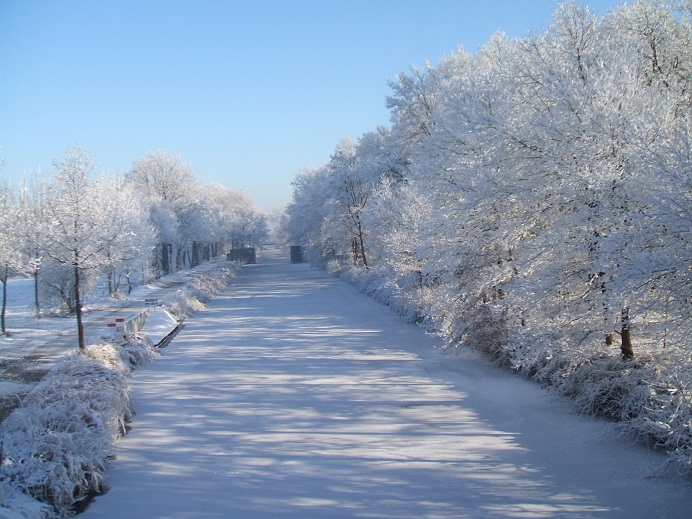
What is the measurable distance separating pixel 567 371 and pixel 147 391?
26.5ft

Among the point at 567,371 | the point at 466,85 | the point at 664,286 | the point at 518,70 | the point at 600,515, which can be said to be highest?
the point at 466,85

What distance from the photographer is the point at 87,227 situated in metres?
12.5

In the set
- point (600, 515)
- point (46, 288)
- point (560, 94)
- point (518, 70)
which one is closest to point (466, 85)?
point (518, 70)

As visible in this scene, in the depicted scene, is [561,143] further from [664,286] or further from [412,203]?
[412,203]

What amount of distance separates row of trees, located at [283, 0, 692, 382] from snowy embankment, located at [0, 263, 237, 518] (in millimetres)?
6446

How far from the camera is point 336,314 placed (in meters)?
23.9

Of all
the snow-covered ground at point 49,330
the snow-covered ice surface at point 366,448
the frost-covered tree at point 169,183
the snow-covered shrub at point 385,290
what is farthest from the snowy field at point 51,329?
the frost-covered tree at point 169,183

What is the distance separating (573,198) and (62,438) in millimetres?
8160

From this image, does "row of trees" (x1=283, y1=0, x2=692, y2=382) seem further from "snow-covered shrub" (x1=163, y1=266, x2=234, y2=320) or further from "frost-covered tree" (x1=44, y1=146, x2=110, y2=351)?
"snow-covered shrub" (x1=163, y1=266, x2=234, y2=320)

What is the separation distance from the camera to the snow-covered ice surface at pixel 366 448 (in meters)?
6.25

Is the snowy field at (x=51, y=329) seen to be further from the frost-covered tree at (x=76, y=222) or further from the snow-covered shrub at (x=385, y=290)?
the snow-covered shrub at (x=385, y=290)

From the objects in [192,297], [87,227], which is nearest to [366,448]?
[87,227]

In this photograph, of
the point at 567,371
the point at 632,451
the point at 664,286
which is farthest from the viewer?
the point at 567,371

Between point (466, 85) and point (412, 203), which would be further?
point (412, 203)
